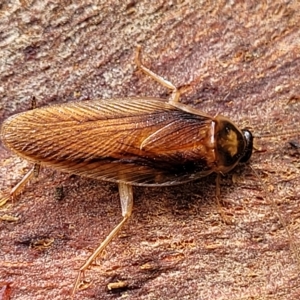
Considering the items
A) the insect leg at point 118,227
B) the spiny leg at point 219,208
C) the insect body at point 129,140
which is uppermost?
the insect body at point 129,140

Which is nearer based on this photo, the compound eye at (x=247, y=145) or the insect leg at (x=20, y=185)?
the insect leg at (x=20, y=185)

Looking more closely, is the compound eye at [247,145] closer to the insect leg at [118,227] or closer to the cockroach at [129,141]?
the cockroach at [129,141]

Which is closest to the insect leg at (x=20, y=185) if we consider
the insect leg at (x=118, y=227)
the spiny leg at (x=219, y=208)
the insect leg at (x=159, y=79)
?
the insect leg at (x=118, y=227)

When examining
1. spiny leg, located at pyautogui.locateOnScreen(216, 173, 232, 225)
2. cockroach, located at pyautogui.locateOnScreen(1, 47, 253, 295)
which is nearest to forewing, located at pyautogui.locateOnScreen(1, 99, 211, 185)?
cockroach, located at pyautogui.locateOnScreen(1, 47, 253, 295)

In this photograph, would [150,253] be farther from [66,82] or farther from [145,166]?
[66,82]

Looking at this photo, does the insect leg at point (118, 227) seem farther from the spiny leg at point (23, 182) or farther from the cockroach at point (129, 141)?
the spiny leg at point (23, 182)

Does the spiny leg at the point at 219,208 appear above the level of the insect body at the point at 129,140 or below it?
below

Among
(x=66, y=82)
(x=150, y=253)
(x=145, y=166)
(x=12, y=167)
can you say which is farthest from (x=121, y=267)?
(x=66, y=82)
